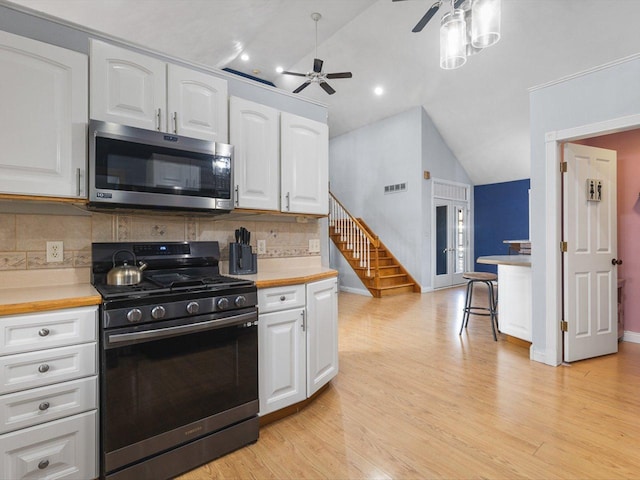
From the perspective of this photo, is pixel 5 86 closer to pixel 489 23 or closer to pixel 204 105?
pixel 204 105

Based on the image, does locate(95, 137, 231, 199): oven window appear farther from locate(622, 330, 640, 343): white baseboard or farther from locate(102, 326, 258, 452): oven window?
locate(622, 330, 640, 343): white baseboard

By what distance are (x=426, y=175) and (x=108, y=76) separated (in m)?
6.49

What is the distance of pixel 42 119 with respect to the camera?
1751 millimetres

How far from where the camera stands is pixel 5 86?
1.66 meters

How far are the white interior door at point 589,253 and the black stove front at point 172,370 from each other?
3.00 meters

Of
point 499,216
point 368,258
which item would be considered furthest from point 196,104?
point 499,216

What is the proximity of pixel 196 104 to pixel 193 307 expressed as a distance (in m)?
1.31

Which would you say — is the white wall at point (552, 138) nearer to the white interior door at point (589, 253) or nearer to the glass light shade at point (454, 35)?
the white interior door at point (589, 253)

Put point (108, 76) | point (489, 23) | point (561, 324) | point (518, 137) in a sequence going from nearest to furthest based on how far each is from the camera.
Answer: point (108, 76) < point (489, 23) < point (561, 324) < point (518, 137)

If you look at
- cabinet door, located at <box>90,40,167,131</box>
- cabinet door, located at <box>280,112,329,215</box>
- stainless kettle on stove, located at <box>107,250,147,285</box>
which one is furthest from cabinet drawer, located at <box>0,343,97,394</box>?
cabinet door, located at <box>280,112,329,215</box>

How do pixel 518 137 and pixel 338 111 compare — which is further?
pixel 338 111

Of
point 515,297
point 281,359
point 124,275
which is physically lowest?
point 281,359

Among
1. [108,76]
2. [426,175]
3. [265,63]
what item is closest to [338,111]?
Answer: [265,63]

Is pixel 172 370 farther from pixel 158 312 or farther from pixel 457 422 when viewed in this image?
pixel 457 422
